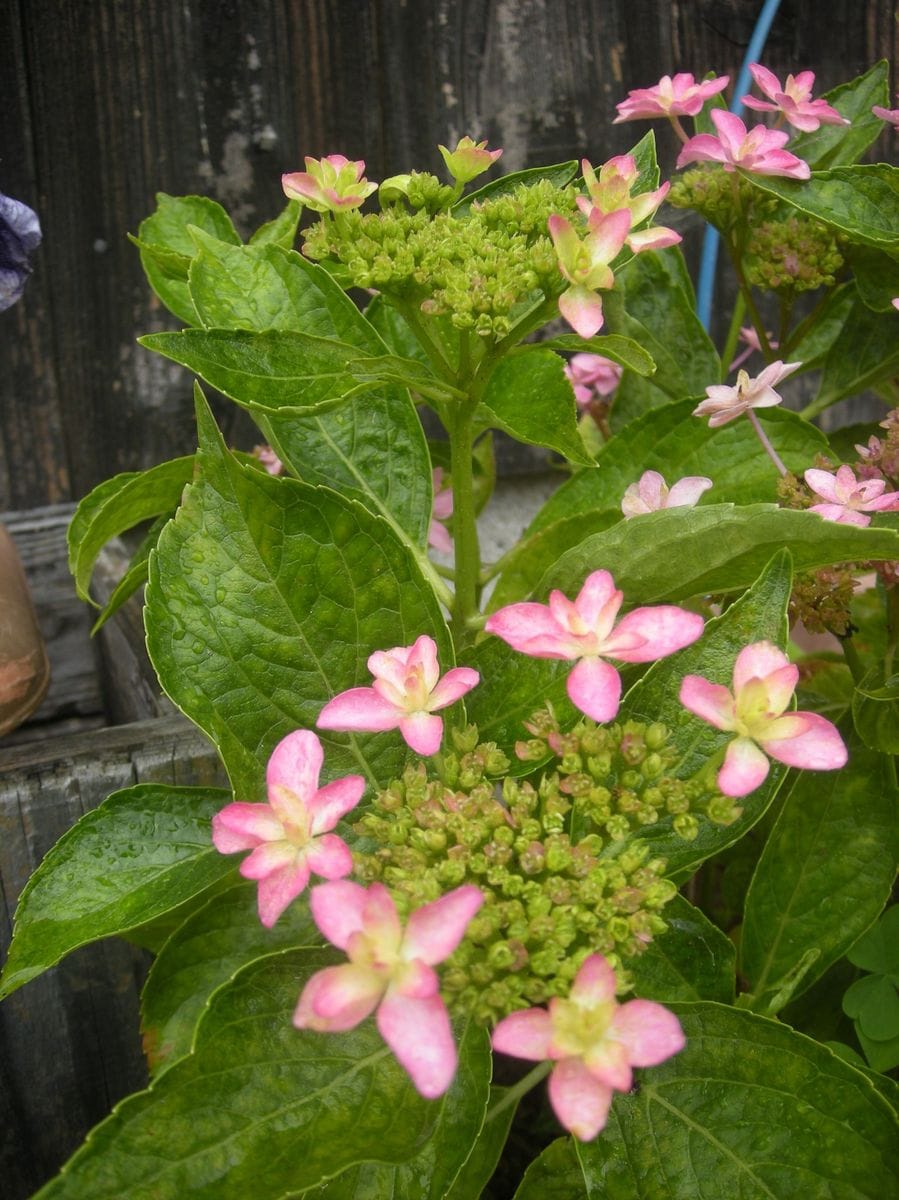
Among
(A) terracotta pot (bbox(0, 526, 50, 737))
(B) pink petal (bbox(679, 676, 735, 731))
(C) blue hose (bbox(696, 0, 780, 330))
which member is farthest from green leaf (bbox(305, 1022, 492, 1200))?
(C) blue hose (bbox(696, 0, 780, 330))

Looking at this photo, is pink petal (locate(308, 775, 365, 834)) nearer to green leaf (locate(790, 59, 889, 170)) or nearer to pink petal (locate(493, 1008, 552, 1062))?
pink petal (locate(493, 1008, 552, 1062))

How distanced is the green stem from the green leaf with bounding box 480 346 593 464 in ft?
1.31

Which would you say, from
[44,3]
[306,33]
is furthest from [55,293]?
[306,33]

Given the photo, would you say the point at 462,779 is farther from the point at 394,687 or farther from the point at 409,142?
the point at 409,142

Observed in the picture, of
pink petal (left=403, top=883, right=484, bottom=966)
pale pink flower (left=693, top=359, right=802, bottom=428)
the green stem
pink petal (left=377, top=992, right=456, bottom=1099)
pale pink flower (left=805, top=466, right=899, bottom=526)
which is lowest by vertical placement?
the green stem

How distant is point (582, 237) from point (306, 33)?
89cm

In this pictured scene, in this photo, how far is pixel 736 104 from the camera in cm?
151

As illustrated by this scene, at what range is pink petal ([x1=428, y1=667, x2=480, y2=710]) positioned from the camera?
558 mm

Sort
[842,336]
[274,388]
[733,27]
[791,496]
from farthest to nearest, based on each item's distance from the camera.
Answer: [733,27] → [842,336] → [791,496] → [274,388]

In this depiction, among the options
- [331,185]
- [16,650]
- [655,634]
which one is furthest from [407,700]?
[16,650]

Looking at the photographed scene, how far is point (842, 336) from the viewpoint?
1008mm

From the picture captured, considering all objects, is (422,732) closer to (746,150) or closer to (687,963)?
(687,963)

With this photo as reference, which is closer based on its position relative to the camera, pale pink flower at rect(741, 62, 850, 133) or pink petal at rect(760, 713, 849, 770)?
pink petal at rect(760, 713, 849, 770)

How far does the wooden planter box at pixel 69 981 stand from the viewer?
0.87 meters
